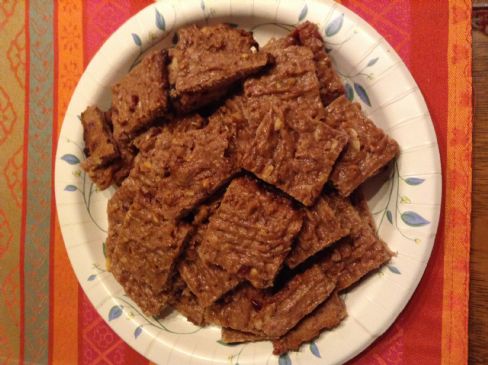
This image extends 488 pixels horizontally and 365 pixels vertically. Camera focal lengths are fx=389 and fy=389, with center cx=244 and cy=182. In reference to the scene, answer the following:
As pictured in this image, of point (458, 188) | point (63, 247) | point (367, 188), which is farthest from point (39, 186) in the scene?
point (458, 188)

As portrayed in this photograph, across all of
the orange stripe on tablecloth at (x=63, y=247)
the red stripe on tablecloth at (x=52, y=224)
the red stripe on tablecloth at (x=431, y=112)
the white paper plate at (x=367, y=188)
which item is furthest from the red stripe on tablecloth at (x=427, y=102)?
the red stripe on tablecloth at (x=52, y=224)

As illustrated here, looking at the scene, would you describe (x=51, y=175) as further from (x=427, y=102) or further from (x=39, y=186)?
(x=427, y=102)

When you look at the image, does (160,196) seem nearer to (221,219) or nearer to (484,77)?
(221,219)

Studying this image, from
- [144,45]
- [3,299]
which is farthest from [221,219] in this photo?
[3,299]

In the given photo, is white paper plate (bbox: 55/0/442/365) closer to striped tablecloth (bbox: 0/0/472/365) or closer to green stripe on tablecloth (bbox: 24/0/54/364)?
striped tablecloth (bbox: 0/0/472/365)

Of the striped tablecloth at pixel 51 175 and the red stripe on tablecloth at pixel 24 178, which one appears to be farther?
the red stripe on tablecloth at pixel 24 178

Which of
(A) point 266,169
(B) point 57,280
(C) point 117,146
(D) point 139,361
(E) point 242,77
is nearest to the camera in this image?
(A) point 266,169

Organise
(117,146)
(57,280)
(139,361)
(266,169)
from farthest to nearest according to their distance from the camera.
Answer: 1. (57,280)
2. (139,361)
3. (117,146)
4. (266,169)

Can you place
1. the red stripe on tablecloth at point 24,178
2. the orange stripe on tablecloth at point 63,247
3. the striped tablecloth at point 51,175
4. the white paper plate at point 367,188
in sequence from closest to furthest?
the white paper plate at point 367,188 → the striped tablecloth at point 51,175 → the orange stripe on tablecloth at point 63,247 → the red stripe on tablecloth at point 24,178

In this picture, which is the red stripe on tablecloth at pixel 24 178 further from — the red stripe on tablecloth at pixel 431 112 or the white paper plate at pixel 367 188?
the red stripe on tablecloth at pixel 431 112
